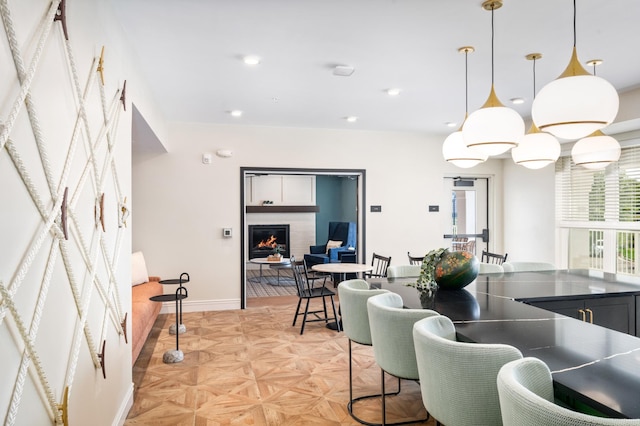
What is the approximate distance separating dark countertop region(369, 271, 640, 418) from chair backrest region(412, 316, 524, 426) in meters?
0.19

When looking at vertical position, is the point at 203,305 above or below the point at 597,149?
below

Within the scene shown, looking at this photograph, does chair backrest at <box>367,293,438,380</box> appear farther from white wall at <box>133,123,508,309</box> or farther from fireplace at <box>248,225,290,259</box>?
fireplace at <box>248,225,290,259</box>

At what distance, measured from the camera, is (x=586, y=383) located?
1317 mm

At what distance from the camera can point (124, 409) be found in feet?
8.79

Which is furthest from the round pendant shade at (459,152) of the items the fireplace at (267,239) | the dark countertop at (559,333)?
the fireplace at (267,239)

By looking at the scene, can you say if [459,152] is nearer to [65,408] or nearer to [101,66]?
[101,66]

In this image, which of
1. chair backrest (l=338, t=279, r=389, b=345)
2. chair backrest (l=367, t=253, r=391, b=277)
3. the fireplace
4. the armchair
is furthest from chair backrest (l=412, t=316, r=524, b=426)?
the fireplace

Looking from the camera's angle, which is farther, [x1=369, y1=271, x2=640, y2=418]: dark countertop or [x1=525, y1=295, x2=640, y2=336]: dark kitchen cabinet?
[x1=525, y1=295, x2=640, y2=336]: dark kitchen cabinet

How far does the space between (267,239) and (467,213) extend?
424 cm

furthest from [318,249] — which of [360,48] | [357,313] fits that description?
[357,313]

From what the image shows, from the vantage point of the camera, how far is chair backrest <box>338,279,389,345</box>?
2598 millimetres

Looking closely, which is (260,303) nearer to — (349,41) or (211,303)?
(211,303)

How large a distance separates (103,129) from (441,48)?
91.7 inches

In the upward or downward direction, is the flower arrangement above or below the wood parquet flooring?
above
